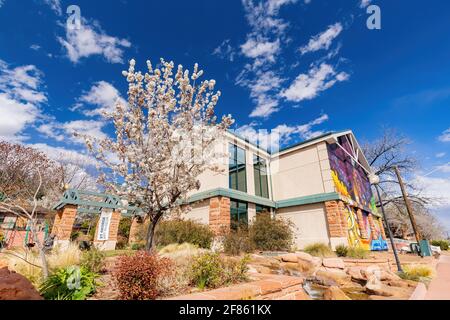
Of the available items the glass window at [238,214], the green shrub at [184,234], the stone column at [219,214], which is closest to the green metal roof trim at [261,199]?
the stone column at [219,214]

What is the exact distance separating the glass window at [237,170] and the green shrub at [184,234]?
3964 millimetres

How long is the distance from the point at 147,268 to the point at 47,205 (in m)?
31.8

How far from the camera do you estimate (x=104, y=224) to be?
1434 cm

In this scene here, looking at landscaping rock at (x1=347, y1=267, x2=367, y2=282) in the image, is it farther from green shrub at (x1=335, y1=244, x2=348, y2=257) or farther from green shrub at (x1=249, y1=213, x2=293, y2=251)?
green shrub at (x1=249, y1=213, x2=293, y2=251)

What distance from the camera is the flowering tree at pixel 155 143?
19.2 feet

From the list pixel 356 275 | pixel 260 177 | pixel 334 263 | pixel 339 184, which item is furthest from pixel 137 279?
pixel 339 184

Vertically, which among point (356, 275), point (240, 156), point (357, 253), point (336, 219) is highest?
point (240, 156)

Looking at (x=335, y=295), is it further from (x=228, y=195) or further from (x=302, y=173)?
(x=302, y=173)

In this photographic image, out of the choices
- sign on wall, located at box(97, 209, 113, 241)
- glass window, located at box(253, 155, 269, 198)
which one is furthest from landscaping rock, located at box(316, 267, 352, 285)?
sign on wall, located at box(97, 209, 113, 241)

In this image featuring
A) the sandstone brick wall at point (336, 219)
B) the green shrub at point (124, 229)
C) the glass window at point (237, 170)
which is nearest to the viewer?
the sandstone brick wall at point (336, 219)

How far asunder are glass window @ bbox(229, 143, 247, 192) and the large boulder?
12068mm

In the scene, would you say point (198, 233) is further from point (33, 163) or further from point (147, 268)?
point (33, 163)

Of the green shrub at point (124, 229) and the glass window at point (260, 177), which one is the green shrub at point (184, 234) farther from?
the green shrub at point (124, 229)

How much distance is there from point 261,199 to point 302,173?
12.8 feet
